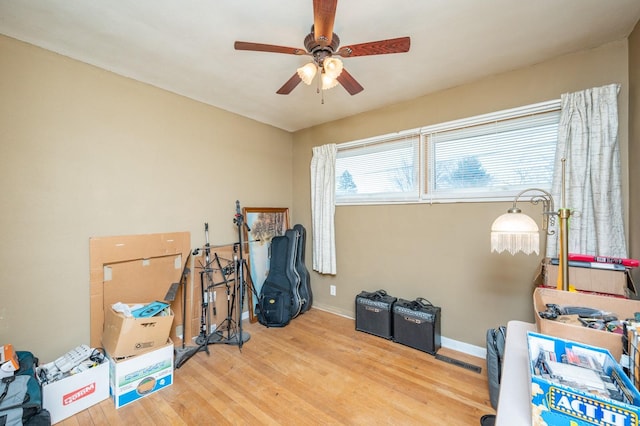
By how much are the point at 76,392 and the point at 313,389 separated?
1.61 meters

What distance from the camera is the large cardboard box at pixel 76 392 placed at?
66.6 inches

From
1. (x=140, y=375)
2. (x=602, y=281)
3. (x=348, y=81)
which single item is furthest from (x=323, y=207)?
(x=602, y=281)

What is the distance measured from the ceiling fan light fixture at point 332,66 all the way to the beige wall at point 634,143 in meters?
1.96

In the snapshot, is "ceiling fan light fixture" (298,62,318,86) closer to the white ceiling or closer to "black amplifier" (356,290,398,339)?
the white ceiling

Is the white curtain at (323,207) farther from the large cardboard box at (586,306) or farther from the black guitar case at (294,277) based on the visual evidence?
the large cardboard box at (586,306)

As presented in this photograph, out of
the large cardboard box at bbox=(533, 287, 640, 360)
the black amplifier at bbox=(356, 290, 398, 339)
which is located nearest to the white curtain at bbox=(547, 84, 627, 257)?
the large cardboard box at bbox=(533, 287, 640, 360)

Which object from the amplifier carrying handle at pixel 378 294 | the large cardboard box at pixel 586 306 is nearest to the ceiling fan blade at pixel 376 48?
the large cardboard box at pixel 586 306

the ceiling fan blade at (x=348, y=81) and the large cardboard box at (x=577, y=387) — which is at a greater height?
the ceiling fan blade at (x=348, y=81)

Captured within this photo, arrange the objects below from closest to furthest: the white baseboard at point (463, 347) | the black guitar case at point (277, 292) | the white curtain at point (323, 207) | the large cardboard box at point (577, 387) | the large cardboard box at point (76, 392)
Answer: the large cardboard box at point (577, 387)
the large cardboard box at point (76, 392)
the white baseboard at point (463, 347)
the black guitar case at point (277, 292)
the white curtain at point (323, 207)

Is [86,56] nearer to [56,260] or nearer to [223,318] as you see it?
[56,260]

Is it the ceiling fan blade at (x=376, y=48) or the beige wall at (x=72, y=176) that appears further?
the beige wall at (x=72, y=176)

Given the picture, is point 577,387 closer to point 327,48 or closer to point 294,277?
point 327,48

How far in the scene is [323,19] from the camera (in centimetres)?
136

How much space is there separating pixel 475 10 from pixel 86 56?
9.35 ft
